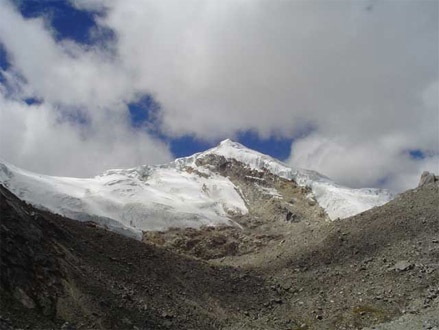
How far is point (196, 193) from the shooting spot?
116 meters

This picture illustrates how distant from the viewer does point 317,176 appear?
12575 centimetres

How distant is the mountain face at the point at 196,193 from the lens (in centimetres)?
8638

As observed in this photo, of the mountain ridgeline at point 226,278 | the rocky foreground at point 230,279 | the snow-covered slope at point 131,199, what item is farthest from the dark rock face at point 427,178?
the snow-covered slope at point 131,199

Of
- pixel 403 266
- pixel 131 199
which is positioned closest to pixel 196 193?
pixel 131 199

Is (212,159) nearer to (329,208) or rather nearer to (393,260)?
(329,208)

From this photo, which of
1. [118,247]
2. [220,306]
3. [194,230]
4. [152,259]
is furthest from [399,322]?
[194,230]

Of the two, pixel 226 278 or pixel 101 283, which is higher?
pixel 226 278

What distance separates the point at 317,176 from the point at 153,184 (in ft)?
130

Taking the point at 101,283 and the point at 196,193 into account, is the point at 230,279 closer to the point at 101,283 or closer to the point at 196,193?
the point at 101,283

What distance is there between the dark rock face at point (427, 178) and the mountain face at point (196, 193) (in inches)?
1494

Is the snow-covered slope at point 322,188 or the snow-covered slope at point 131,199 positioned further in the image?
the snow-covered slope at point 322,188

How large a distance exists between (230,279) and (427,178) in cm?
2975

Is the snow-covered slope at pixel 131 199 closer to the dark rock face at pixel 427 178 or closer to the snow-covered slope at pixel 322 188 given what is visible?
the snow-covered slope at pixel 322 188

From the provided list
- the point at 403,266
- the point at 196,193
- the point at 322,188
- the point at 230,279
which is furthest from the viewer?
the point at 196,193
